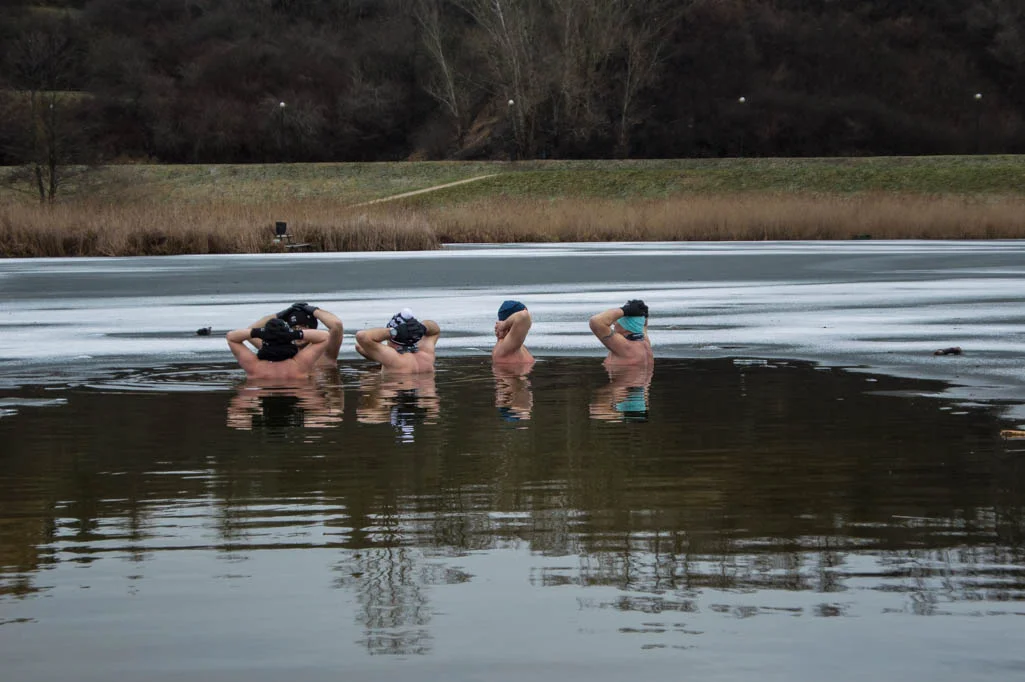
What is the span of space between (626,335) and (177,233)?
72.5 feet

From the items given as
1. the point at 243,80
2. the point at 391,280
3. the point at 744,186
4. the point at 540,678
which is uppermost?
the point at 243,80

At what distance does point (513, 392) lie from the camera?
11.4 metres

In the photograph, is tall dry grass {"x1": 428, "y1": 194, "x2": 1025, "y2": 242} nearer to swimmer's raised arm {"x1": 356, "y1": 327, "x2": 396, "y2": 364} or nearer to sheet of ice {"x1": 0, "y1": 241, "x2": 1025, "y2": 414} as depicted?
sheet of ice {"x1": 0, "y1": 241, "x2": 1025, "y2": 414}

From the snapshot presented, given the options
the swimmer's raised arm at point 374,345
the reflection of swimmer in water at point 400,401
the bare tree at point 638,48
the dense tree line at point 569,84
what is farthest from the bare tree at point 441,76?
the reflection of swimmer in water at point 400,401

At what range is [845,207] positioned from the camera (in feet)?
135

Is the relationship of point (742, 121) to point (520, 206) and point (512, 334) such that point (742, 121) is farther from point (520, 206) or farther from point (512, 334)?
point (512, 334)

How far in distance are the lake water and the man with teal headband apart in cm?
24

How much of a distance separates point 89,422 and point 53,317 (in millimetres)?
8914

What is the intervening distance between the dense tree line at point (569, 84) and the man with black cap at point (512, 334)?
2288 inches

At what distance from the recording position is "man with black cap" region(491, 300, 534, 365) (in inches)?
503

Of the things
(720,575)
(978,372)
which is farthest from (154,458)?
(978,372)

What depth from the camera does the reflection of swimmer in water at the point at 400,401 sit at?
388 inches

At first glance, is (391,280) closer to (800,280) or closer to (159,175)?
(800,280)

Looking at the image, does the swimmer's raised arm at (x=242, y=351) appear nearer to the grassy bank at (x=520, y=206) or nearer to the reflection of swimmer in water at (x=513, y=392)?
the reflection of swimmer in water at (x=513, y=392)
